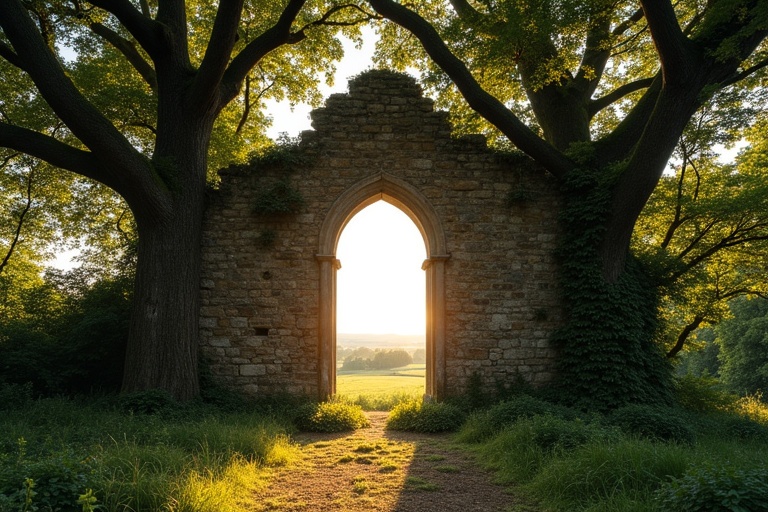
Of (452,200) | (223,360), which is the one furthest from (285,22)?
(223,360)

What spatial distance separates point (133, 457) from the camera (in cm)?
385

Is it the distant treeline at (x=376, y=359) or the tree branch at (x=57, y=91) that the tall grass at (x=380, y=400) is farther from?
the distant treeline at (x=376, y=359)

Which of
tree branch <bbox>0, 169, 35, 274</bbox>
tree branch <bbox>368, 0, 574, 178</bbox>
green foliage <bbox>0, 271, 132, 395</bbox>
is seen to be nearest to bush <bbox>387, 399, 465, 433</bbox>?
tree branch <bbox>368, 0, 574, 178</bbox>

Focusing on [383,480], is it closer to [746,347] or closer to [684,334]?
[684,334]

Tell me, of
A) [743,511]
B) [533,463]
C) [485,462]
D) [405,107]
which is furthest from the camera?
[405,107]

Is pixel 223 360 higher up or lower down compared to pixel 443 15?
lower down

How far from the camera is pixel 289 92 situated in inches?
474

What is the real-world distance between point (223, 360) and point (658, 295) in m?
7.49

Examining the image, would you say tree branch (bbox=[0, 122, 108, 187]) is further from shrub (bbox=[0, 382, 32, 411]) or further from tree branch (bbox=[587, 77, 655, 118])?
tree branch (bbox=[587, 77, 655, 118])

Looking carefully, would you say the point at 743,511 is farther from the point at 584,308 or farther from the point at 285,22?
the point at 285,22

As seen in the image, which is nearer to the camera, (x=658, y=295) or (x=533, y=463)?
(x=533, y=463)

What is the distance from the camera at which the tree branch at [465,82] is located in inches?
308

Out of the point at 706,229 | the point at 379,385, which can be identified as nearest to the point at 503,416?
the point at 706,229

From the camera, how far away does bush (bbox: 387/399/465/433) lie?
7.15 metres
